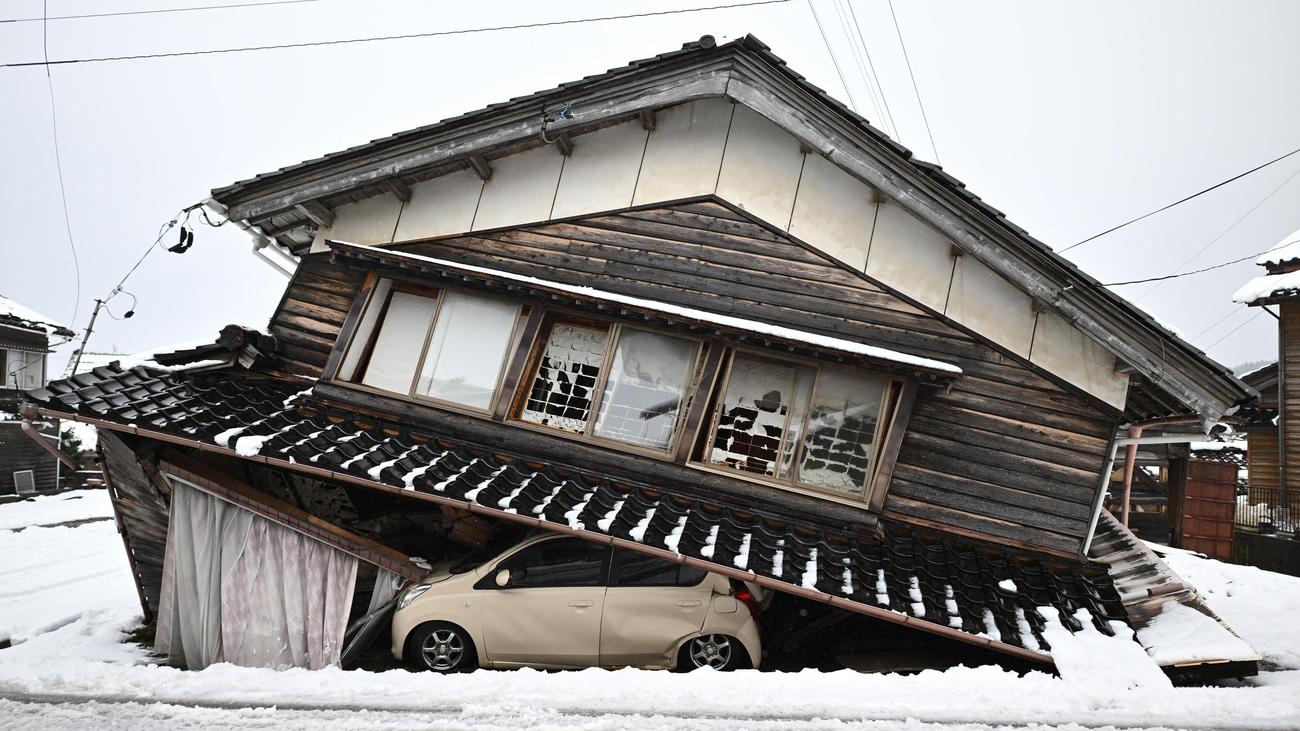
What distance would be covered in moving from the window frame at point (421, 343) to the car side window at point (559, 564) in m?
1.91

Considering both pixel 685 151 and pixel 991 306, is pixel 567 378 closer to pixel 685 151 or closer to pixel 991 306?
pixel 685 151

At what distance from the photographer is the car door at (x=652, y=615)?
7238mm

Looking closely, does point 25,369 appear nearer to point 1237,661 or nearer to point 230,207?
point 230,207

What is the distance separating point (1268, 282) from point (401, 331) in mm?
22262

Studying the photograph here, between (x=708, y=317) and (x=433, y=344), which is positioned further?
(x=433, y=344)

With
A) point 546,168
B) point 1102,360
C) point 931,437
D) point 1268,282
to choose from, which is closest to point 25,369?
point 546,168

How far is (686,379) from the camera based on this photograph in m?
8.49

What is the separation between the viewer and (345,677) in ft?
21.7

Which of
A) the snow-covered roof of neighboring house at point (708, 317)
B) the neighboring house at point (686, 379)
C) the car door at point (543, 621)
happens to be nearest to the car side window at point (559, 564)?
the car door at point (543, 621)

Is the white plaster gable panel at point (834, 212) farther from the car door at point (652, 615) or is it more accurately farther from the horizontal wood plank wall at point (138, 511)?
the horizontal wood plank wall at point (138, 511)

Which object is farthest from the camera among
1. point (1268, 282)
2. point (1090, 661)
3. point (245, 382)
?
point (1268, 282)

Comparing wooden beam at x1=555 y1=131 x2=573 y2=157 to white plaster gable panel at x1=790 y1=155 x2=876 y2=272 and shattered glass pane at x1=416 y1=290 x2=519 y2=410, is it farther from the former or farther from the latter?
white plaster gable panel at x1=790 y1=155 x2=876 y2=272

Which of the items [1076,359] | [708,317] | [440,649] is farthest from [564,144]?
[1076,359]

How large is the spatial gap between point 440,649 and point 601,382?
3.41m
